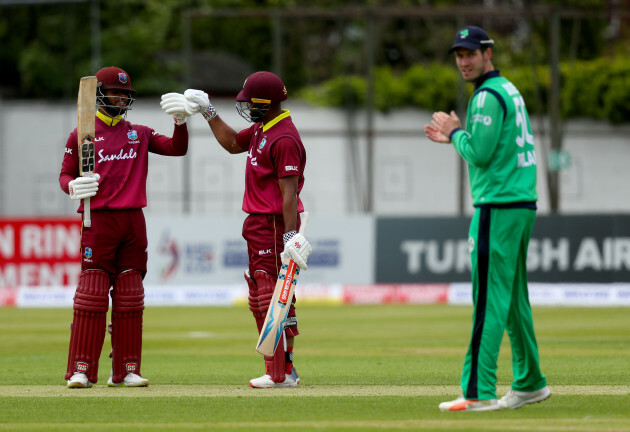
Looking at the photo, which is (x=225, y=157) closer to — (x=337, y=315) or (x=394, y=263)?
(x=394, y=263)

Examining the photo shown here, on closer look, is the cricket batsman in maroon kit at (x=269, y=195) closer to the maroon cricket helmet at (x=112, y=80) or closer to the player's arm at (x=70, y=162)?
the maroon cricket helmet at (x=112, y=80)

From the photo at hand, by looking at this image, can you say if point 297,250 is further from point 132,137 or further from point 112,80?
point 112,80

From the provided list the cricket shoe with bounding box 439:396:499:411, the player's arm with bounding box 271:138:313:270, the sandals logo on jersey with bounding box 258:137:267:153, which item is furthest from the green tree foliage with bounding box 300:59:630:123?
the cricket shoe with bounding box 439:396:499:411

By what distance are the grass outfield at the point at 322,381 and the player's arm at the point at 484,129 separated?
1.41 metres

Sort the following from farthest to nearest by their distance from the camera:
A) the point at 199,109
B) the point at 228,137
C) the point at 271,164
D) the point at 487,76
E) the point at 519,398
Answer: the point at 228,137 < the point at 199,109 < the point at 271,164 < the point at 519,398 < the point at 487,76

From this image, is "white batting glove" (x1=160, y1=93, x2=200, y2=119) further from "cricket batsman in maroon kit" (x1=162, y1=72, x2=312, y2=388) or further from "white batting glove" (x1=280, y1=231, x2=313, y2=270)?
"white batting glove" (x1=280, y1=231, x2=313, y2=270)

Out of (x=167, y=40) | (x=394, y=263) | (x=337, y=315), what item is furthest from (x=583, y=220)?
(x=167, y=40)

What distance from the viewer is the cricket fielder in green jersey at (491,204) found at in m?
6.48

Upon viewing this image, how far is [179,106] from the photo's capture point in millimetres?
8273

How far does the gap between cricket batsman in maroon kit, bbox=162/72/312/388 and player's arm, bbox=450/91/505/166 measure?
A: 1.75 metres

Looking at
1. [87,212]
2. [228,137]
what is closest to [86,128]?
[87,212]

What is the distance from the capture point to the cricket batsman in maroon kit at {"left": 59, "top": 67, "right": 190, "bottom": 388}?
812 centimetres

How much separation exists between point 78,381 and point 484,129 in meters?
3.37

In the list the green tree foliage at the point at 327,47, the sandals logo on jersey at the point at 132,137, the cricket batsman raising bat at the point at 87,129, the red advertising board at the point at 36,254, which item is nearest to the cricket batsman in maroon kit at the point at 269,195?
the sandals logo on jersey at the point at 132,137
